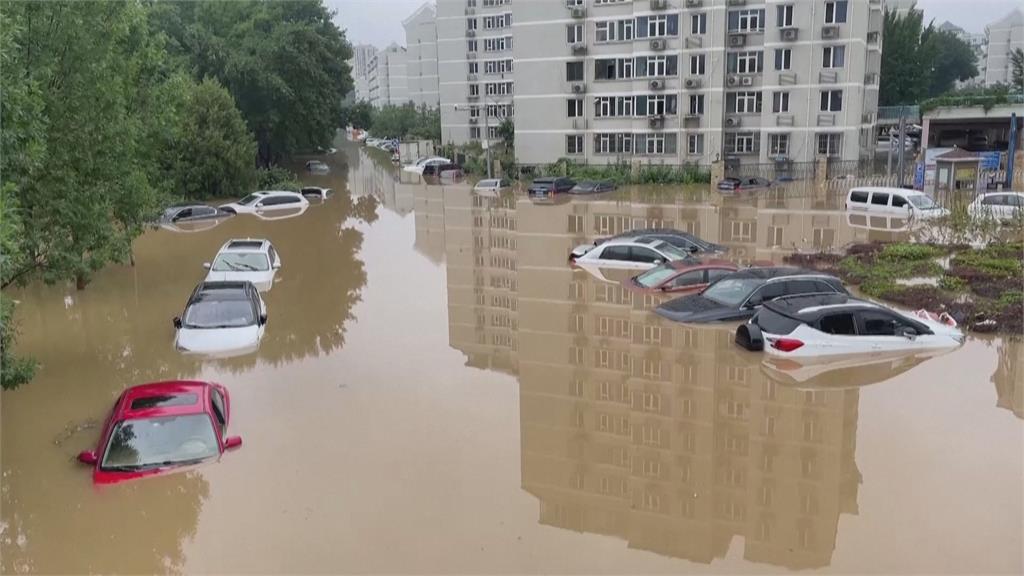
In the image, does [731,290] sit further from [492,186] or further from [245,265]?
[492,186]

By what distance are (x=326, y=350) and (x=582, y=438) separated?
675 cm

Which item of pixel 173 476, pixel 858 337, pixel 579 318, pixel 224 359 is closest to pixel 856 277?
pixel 858 337

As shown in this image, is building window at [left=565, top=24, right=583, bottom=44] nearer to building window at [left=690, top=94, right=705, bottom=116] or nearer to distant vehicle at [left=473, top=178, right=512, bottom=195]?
building window at [left=690, top=94, right=705, bottom=116]

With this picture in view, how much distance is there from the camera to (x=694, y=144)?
154 feet

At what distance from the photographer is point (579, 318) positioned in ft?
59.9

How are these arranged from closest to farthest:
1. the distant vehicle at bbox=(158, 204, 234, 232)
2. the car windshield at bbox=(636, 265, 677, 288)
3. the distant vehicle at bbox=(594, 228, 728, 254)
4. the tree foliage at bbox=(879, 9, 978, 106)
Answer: the car windshield at bbox=(636, 265, 677, 288)
the distant vehicle at bbox=(594, 228, 728, 254)
the distant vehicle at bbox=(158, 204, 234, 232)
the tree foliage at bbox=(879, 9, 978, 106)

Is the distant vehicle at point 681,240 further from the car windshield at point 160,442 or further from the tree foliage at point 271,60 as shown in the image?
the tree foliage at point 271,60

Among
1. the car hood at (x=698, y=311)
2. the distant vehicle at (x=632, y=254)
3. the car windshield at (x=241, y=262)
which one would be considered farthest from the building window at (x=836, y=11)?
the car windshield at (x=241, y=262)

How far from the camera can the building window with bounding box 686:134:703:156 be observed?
46750 mm

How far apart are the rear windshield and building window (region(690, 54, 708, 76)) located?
32688 millimetres

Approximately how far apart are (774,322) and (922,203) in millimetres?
19906

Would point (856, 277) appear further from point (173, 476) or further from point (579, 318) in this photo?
point (173, 476)

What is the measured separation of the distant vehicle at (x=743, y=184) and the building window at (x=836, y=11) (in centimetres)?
906

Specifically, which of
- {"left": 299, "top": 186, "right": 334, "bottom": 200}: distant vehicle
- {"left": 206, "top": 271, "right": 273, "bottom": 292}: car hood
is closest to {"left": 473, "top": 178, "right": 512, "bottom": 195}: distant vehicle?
{"left": 299, "top": 186, "right": 334, "bottom": 200}: distant vehicle
